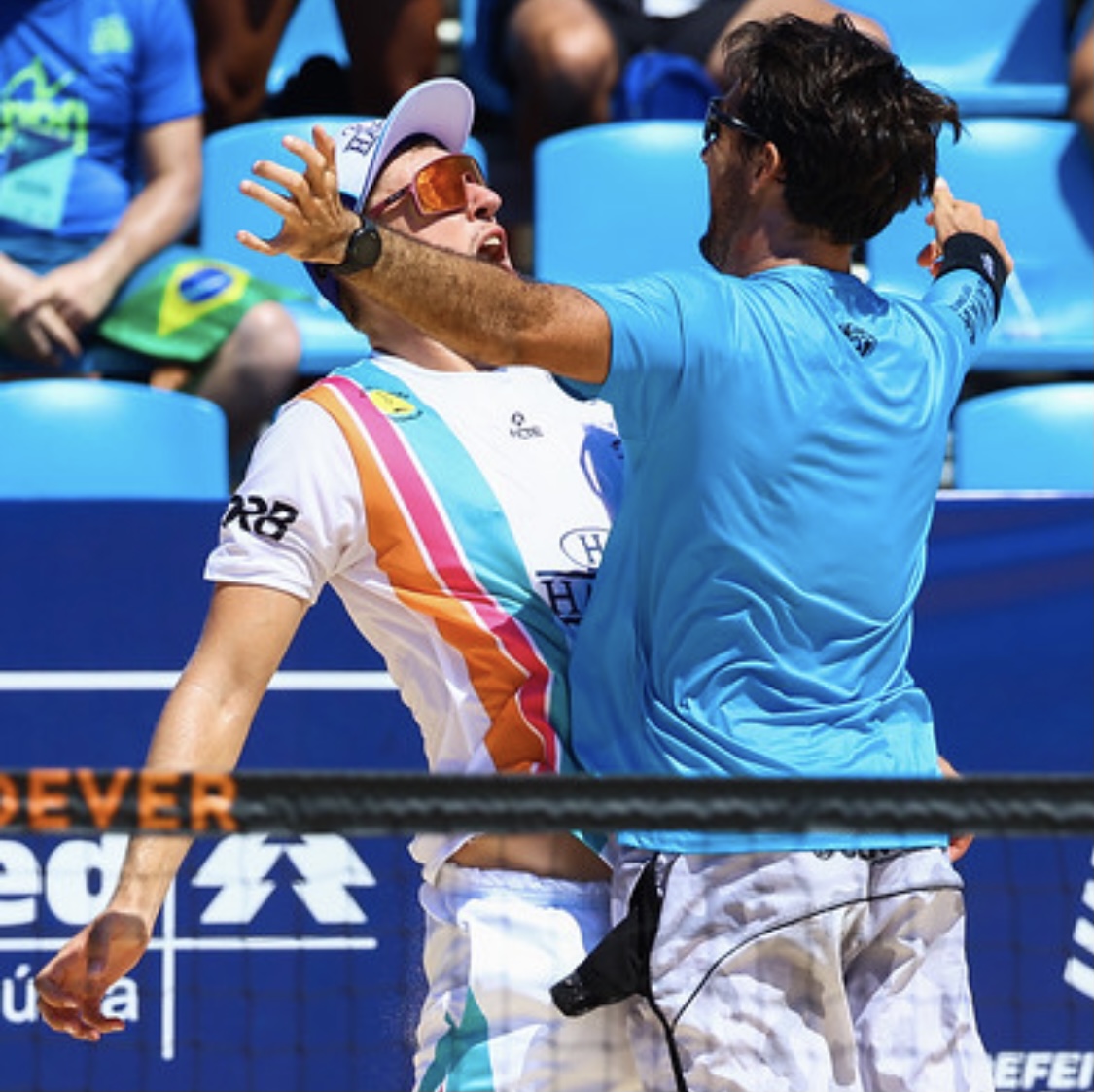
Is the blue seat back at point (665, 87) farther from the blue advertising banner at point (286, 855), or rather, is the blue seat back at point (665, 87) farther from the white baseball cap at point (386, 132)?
the white baseball cap at point (386, 132)

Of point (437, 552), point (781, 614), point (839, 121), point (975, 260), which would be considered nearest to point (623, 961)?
point (781, 614)

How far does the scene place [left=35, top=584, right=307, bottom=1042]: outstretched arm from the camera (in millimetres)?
2539

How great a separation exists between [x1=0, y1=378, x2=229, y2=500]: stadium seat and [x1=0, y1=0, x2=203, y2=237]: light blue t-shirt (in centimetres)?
84

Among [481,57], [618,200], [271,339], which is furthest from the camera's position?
[481,57]

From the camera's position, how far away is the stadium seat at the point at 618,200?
541 centimetres

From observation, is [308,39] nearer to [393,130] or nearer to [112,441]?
[112,441]

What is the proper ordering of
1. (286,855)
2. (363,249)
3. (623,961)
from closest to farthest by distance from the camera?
(363,249), (623,961), (286,855)

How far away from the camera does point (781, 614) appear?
2551 mm

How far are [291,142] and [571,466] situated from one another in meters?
0.73

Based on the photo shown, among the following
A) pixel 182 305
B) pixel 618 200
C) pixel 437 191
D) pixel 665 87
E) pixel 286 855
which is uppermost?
pixel 665 87

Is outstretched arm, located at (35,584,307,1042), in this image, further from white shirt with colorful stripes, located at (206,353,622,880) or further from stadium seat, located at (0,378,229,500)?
stadium seat, located at (0,378,229,500)

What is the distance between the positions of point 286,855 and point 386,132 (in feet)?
4.59

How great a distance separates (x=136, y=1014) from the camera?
387 centimetres

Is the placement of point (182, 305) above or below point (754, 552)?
above
